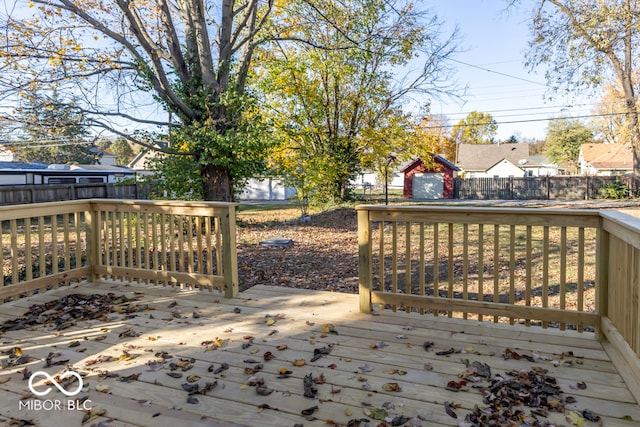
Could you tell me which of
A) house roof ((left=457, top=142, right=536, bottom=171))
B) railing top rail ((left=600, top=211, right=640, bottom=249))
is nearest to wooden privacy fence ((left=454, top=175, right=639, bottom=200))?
house roof ((left=457, top=142, right=536, bottom=171))

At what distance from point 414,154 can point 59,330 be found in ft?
44.0

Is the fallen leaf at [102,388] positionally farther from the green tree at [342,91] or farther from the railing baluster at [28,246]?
the green tree at [342,91]

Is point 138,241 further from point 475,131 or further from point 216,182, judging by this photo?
point 475,131

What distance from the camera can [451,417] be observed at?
6.72 ft

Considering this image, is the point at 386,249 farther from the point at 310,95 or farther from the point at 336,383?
the point at 310,95

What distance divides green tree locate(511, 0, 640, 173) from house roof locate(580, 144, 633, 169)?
2039cm

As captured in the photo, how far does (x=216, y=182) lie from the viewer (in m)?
8.35

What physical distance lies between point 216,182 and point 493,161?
32.4m

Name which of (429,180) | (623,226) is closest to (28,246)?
(623,226)

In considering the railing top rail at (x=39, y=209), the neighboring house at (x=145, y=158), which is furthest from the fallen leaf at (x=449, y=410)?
the neighboring house at (x=145, y=158)

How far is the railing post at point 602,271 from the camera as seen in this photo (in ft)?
9.37

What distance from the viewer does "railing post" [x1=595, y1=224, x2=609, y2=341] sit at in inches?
112

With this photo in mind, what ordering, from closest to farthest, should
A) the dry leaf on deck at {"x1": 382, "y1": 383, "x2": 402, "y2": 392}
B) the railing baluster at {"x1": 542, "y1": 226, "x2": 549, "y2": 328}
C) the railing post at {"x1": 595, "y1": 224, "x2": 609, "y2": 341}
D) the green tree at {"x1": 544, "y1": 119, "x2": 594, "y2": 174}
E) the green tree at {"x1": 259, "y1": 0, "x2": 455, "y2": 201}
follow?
1. the dry leaf on deck at {"x1": 382, "y1": 383, "x2": 402, "y2": 392}
2. the railing post at {"x1": 595, "y1": 224, "x2": 609, "y2": 341}
3. the railing baluster at {"x1": 542, "y1": 226, "x2": 549, "y2": 328}
4. the green tree at {"x1": 259, "y1": 0, "x2": 455, "y2": 201}
5. the green tree at {"x1": 544, "y1": 119, "x2": 594, "y2": 174}

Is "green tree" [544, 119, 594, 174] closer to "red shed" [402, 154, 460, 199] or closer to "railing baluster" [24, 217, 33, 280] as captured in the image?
"red shed" [402, 154, 460, 199]
